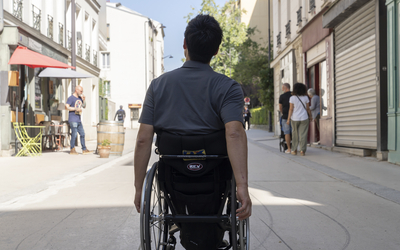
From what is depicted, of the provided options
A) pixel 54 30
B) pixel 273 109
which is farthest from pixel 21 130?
pixel 273 109

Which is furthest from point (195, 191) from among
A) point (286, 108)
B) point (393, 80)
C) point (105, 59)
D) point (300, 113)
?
point (105, 59)

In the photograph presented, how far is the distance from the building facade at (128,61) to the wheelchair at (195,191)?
50.7 metres

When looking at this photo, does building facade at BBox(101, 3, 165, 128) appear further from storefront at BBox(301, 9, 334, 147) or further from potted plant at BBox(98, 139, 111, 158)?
potted plant at BBox(98, 139, 111, 158)

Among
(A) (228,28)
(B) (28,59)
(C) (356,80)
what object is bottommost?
(C) (356,80)

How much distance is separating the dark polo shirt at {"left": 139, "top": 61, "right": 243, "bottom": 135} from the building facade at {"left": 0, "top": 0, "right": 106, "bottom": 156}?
10996 mm

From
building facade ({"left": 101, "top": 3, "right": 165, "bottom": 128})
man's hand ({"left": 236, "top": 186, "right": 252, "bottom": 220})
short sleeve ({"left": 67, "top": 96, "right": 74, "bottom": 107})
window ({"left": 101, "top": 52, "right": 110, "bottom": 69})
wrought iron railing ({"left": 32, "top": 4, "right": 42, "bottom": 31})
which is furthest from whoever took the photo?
building facade ({"left": 101, "top": 3, "right": 165, "bottom": 128})

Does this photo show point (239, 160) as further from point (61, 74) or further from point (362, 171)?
point (61, 74)

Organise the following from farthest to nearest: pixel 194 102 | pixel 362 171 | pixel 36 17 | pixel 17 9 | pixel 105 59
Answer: pixel 105 59, pixel 36 17, pixel 17 9, pixel 362 171, pixel 194 102

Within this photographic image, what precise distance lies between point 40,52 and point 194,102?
1436 centimetres

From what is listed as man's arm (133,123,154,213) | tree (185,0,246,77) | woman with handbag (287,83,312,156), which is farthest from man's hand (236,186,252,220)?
tree (185,0,246,77)

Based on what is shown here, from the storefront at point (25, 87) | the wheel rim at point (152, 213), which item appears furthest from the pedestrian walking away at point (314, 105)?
the wheel rim at point (152, 213)

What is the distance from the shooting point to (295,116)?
38.5 feet

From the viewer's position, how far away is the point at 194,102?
8.46ft

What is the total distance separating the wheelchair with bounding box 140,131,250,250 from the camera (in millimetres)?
2539
